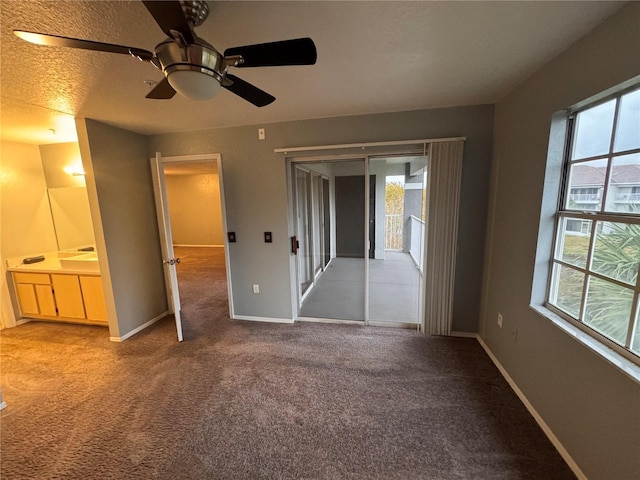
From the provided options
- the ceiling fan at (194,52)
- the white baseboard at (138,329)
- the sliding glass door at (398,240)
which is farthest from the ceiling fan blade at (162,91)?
the white baseboard at (138,329)

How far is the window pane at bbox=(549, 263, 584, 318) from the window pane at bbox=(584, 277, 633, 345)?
80mm

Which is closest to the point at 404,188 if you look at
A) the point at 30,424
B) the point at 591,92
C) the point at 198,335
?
the point at 591,92

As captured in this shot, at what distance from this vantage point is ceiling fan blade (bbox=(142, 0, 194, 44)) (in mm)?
825

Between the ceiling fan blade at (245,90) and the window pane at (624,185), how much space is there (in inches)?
73.3

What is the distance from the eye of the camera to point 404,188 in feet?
9.78

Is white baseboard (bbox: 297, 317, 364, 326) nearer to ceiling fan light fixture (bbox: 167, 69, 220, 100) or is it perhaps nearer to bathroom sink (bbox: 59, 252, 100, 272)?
bathroom sink (bbox: 59, 252, 100, 272)

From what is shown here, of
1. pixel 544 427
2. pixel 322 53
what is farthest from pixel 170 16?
pixel 544 427

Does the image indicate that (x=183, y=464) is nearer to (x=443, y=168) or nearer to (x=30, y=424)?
(x=30, y=424)

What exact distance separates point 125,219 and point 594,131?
417 centimetres

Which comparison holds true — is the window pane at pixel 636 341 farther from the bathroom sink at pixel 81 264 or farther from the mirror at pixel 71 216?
the mirror at pixel 71 216

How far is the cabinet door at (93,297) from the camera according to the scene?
9.68ft

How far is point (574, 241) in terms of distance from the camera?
158 cm

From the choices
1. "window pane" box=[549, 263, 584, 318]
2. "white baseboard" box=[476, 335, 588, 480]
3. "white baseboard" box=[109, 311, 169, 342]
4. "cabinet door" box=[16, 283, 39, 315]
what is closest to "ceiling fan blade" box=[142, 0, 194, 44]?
"window pane" box=[549, 263, 584, 318]

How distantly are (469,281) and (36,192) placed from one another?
5.57 meters
